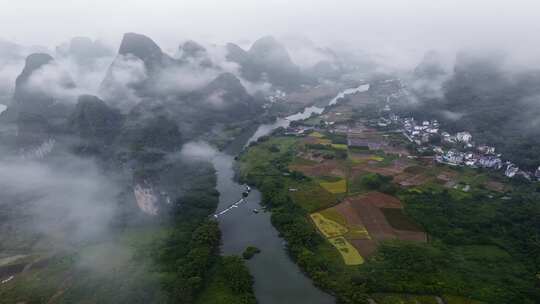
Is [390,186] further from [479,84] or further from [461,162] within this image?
[479,84]

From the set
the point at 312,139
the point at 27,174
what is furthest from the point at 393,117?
the point at 27,174

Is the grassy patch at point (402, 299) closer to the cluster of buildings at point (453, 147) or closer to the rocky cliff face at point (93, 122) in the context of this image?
the cluster of buildings at point (453, 147)

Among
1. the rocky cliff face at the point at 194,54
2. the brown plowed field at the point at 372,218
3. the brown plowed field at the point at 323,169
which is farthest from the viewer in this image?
the rocky cliff face at the point at 194,54

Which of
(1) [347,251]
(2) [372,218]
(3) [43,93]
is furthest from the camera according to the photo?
(3) [43,93]

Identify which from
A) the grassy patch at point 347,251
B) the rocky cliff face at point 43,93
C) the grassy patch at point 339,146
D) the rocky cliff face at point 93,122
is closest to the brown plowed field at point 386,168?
the grassy patch at point 339,146

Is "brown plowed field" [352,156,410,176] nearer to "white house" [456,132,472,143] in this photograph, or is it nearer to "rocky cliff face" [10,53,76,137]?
"white house" [456,132,472,143]

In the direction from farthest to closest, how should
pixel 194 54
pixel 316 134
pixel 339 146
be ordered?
pixel 194 54, pixel 316 134, pixel 339 146

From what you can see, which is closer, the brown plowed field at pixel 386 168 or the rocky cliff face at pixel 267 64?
the brown plowed field at pixel 386 168

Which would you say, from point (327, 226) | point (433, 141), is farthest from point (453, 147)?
point (327, 226)

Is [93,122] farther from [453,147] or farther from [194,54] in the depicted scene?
[453,147]
